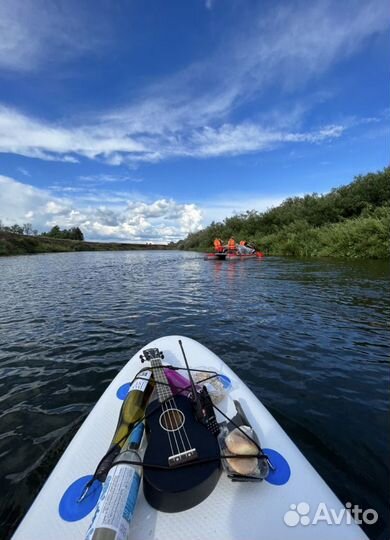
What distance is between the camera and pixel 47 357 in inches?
206

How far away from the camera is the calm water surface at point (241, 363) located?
2729 millimetres

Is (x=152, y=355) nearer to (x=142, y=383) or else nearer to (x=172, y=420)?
(x=142, y=383)

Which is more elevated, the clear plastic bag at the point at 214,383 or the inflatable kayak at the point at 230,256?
the inflatable kayak at the point at 230,256

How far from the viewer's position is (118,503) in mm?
1550

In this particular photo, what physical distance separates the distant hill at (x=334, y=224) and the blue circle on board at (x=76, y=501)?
24249mm

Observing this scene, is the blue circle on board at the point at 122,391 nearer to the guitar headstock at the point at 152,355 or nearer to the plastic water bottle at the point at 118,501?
the guitar headstock at the point at 152,355

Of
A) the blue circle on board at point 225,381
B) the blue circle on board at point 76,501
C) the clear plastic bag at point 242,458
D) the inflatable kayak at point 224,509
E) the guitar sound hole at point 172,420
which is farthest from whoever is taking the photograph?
the blue circle on board at point 225,381

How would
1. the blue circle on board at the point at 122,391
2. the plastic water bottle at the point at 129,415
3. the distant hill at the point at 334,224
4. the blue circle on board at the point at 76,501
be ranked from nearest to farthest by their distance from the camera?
→ the blue circle on board at the point at 76,501
the plastic water bottle at the point at 129,415
the blue circle on board at the point at 122,391
the distant hill at the point at 334,224

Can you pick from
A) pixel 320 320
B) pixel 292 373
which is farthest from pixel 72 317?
pixel 320 320

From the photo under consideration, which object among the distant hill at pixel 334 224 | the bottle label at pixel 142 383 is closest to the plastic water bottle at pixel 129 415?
the bottle label at pixel 142 383

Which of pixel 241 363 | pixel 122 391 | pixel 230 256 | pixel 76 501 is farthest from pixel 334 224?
pixel 76 501

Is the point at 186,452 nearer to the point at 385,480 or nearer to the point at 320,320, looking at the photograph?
the point at 385,480

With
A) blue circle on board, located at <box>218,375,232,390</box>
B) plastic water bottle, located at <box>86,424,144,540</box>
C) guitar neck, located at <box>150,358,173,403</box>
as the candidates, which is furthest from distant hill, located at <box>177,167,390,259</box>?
plastic water bottle, located at <box>86,424,144,540</box>

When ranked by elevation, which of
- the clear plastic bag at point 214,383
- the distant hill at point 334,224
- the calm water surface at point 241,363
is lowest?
the calm water surface at point 241,363
